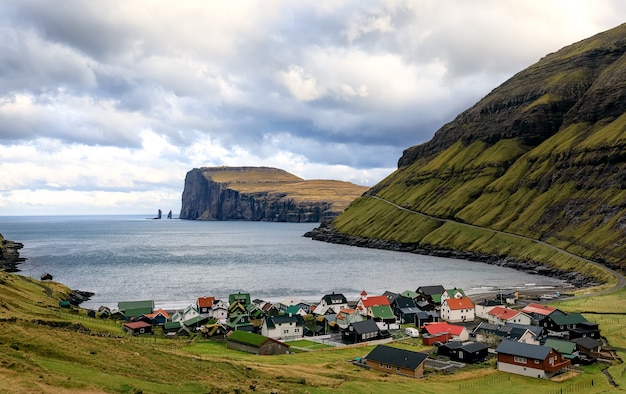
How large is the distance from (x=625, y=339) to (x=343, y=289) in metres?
78.3

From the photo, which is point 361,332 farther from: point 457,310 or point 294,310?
point 457,310

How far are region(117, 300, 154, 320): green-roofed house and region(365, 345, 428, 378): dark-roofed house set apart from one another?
180ft

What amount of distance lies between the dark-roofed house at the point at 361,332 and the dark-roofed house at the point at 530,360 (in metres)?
25.1

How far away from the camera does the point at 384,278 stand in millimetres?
163625

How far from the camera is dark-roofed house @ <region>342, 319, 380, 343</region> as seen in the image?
83.9m

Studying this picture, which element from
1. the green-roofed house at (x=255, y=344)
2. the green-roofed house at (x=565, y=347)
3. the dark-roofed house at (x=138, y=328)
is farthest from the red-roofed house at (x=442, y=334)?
the dark-roofed house at (x=138, y=328)

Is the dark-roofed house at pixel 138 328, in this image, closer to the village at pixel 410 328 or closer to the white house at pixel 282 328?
the village at pixel 410 328

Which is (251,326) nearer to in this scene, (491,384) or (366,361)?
(366,361)

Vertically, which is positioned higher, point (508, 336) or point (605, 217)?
point (605, 217)

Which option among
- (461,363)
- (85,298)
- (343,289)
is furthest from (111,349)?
(343,289)

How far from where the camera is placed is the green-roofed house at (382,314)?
95562mm

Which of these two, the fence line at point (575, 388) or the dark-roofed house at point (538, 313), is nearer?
the fence line at point (575, 388)

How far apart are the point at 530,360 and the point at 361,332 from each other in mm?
29377

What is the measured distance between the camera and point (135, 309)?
101875mm
